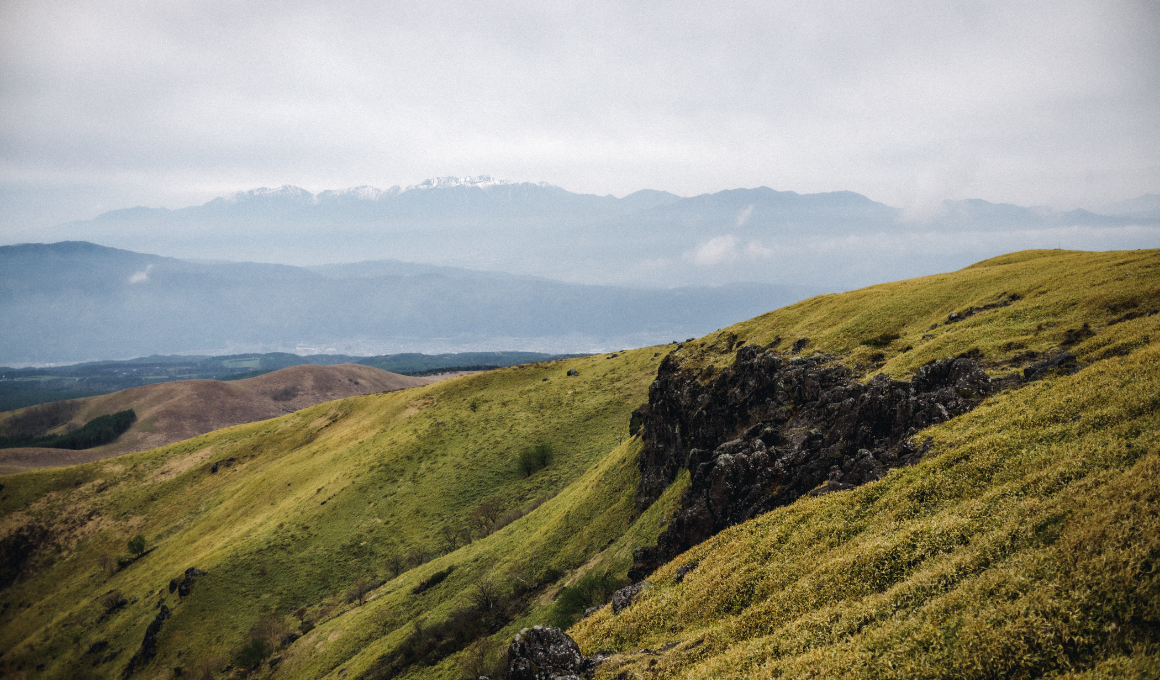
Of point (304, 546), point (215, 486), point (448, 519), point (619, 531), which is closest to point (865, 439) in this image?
point (619, 531)

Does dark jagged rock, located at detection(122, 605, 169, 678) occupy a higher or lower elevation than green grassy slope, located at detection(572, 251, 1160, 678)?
lower

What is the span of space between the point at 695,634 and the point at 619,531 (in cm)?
3529

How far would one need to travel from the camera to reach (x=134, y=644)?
8706cm

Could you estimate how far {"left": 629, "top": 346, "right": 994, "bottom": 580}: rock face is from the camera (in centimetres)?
2814

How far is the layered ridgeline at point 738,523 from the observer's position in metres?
15.1

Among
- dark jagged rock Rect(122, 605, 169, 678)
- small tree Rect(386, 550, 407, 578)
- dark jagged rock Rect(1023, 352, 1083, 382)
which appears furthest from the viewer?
small tree Rect(386, 550, 407, 578)

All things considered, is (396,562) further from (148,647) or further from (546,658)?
(546,658)

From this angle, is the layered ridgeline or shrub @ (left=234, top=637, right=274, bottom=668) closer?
the layered ridgeline

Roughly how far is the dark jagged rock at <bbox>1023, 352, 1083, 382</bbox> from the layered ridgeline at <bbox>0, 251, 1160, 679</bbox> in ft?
0.42

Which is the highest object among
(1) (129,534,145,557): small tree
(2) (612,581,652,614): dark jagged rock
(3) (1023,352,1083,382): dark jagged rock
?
(3) (1023,352,1083,382): dark jagged rock

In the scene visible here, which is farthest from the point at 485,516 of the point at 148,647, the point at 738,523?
the point at 738,523

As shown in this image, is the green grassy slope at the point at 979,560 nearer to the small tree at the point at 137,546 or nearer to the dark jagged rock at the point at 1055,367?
the dark jagged rock at the point at 1055,367

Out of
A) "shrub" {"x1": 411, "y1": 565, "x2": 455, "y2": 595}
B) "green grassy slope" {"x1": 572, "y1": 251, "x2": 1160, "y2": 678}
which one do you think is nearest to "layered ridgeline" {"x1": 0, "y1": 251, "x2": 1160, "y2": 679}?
"green grassy slope" {"x1": 572, "y1": 251, "x2": 1160, "y2": 678}

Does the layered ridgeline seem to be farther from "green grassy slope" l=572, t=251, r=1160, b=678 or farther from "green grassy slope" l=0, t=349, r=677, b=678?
"green grassy slope" l=0, t=349, r=677, b=678
